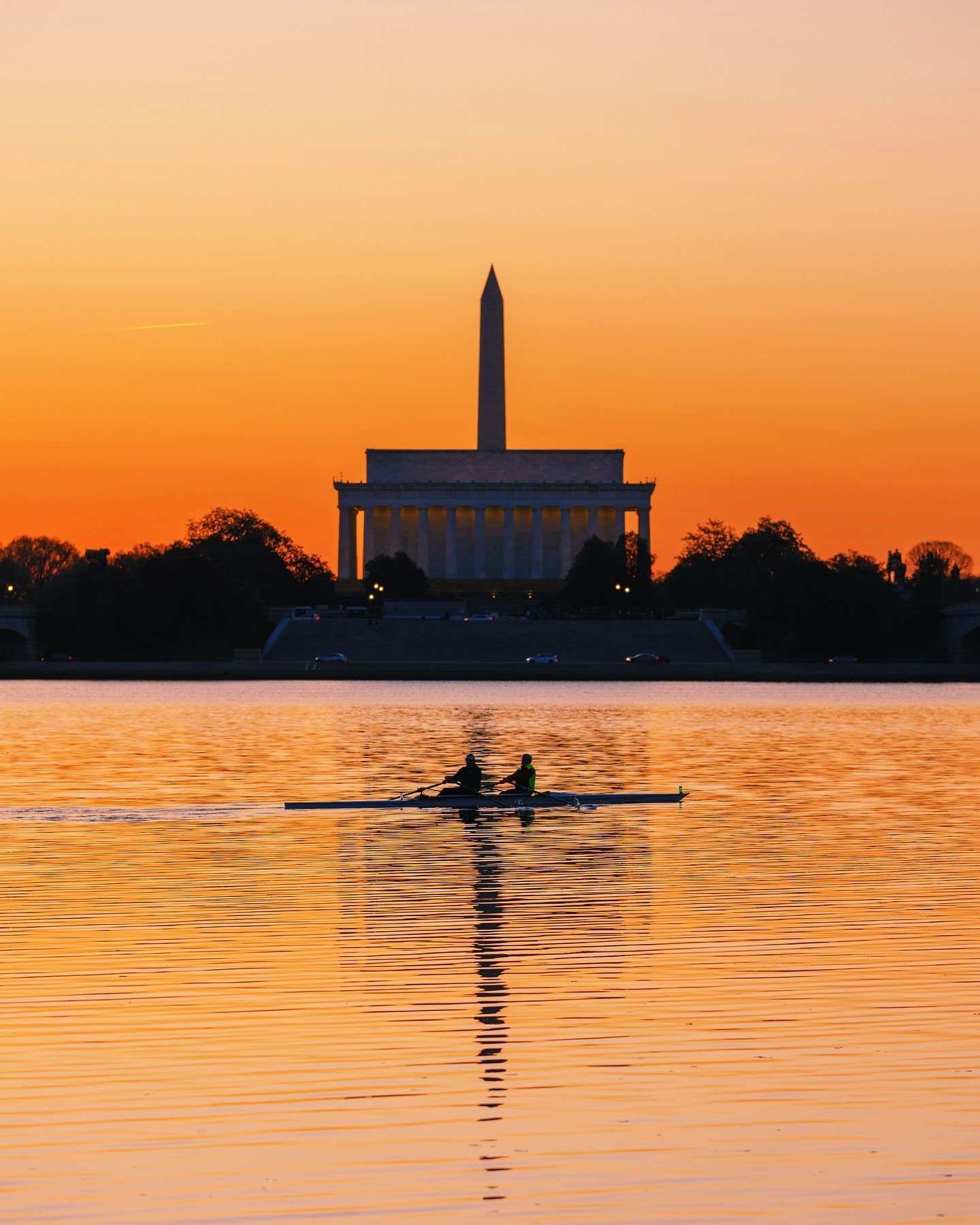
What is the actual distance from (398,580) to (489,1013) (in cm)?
14904

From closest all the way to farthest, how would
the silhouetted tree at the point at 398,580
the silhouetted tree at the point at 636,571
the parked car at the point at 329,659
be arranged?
the parked car at the point at 329,659, the silhouetted tree at the point at 636,571, the silhouetted tree at the point at 398,580

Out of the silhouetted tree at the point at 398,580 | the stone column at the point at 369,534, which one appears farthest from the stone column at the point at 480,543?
the silhouetted tree at the point at 398,580

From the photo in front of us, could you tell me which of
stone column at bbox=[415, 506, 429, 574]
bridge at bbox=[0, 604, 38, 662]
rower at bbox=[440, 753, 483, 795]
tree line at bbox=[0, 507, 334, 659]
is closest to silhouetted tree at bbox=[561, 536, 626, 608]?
tree line at bbox=[0, 507, 334, 659]

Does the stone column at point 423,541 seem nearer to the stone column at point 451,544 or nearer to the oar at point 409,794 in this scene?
the stone column at point 451,544

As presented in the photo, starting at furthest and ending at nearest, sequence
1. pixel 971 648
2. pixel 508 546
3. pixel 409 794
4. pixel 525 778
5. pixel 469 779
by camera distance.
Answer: pixel 508 546 → pixel 971 648 → pixel 409 794 → pixel 525 778 → pixel 469 779

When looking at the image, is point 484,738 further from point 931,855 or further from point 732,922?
point 732,922

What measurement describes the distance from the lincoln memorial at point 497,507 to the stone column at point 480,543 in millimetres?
95

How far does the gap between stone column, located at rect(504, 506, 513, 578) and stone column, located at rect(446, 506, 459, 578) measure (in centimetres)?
492

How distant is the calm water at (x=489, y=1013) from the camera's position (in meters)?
11.2

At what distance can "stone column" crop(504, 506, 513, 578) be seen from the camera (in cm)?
19712

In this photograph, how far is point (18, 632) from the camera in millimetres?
134625

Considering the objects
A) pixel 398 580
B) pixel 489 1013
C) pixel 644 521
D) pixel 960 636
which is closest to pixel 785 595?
pixel 960 636

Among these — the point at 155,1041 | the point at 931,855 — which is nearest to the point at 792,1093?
the point at 155,1041

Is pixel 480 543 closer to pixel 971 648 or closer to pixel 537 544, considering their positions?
pixel 537 544
